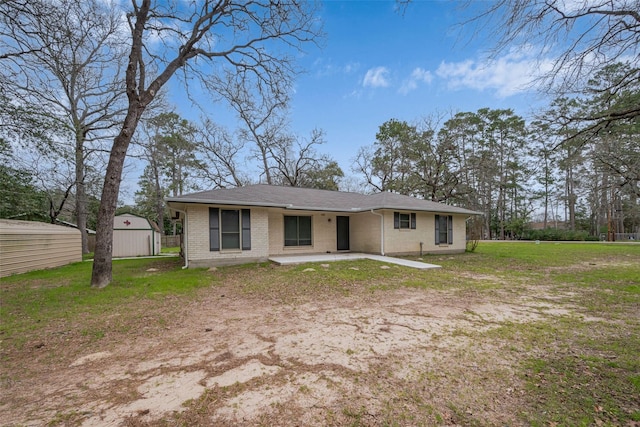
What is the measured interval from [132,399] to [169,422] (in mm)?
555

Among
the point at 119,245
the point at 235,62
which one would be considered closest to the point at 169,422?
the point at 235,62

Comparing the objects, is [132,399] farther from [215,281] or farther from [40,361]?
[215,281]

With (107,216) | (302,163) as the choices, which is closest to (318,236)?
(107,216)

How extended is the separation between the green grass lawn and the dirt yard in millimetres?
106

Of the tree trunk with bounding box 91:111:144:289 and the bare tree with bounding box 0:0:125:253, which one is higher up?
the bare tree with bounding box 0:0:125:253

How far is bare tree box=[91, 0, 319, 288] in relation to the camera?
23.9 ft

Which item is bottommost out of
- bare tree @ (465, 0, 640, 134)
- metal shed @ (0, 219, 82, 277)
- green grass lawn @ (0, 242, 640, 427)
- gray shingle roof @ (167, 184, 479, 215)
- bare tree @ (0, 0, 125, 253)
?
green grass lawn @ (0, 242, 640, 427)

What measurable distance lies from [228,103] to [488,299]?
1080 cm

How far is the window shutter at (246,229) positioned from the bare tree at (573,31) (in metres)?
8.75

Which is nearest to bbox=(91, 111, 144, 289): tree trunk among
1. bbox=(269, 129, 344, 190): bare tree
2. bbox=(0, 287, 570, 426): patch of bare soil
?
bbox=(0, 287, 570, 426): patch of bare soil

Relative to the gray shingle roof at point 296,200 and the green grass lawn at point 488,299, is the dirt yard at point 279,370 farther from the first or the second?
the gray shingle roof at point 296,200

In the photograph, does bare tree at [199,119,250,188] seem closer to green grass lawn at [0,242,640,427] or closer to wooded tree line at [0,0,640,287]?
wooded tree line at [0,0,640,287]

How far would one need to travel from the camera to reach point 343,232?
14.2 meters

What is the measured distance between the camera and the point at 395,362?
2998mm
